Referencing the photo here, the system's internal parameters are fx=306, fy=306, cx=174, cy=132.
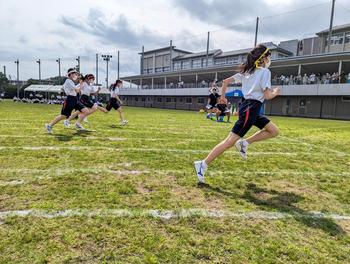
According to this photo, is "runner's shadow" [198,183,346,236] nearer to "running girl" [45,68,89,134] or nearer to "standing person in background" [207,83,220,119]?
"running girl" [45,68,89,134]

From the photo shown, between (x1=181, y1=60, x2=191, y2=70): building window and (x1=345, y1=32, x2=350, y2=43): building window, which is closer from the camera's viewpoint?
(x1=345, y1=32, x2=350, y2=43): building window

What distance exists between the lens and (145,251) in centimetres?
233

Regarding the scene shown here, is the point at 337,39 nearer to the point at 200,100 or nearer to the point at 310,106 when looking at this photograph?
the point at 310,106

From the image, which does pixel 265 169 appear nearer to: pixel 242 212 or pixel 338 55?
pixel 242 212

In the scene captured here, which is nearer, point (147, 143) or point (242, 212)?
point (242, 212)

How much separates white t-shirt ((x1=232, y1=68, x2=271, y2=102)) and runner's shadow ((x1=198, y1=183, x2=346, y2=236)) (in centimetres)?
124

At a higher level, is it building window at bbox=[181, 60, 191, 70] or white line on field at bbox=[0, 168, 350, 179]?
building window at bbox=[181, 60, 191, 70]

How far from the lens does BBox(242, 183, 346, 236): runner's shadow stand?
2.95 metres

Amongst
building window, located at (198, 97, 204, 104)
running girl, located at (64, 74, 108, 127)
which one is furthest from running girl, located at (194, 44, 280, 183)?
building window, located at (198, 97, 204, 104)

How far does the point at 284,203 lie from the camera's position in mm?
3564

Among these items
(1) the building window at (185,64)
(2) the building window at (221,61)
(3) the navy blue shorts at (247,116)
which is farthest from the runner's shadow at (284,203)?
(1) the building window at (185,64)

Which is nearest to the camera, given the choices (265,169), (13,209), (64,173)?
(13,209)

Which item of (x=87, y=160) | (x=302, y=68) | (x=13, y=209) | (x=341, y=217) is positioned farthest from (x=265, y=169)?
(x=302, y=68)

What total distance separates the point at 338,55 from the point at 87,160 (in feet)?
112
